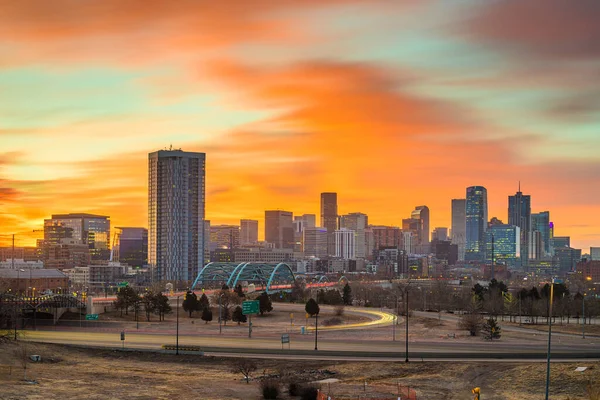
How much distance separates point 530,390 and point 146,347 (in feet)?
176

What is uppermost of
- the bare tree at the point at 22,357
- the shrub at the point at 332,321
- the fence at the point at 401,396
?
the fence at the point at 401,396

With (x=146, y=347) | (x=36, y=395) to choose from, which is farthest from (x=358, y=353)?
(x=36, y=395)

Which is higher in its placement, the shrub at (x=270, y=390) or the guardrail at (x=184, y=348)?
the shrub at (x=270, y=390)

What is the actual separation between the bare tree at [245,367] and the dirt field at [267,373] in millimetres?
625

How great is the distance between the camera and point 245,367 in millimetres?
79312

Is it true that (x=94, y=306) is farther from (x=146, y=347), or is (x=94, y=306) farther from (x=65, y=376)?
(x=65, y=376)

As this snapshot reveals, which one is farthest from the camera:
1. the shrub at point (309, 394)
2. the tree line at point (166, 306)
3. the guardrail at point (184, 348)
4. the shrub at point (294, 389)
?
the tree line at point (166, 306)

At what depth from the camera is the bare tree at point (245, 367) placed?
258ft

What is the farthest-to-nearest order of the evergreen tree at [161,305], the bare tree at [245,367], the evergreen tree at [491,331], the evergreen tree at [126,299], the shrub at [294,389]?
1. the evergreen tree at [126,299]
2. the evergreen tree at [161,305]
3. the evergreen tree at [491,331]
4. the bare tree at [245,367]
5. the shrub at [294,389]

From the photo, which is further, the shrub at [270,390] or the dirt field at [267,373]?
the dirt field at [267,373]

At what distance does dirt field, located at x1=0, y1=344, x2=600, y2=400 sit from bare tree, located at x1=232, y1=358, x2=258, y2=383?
625mm

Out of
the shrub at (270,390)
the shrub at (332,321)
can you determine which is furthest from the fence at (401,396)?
the shrub at (332,321)

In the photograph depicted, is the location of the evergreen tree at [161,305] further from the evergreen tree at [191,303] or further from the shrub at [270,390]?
the shrub at [270,390]

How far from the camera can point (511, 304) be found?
166 meters
